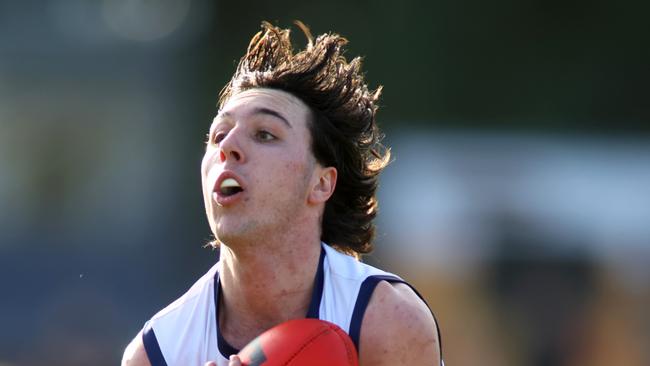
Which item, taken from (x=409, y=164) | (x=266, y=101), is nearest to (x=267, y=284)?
(x=266, y=101)

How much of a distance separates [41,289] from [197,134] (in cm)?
170

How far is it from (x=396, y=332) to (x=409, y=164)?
541 centimetres

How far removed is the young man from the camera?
363 centimetres

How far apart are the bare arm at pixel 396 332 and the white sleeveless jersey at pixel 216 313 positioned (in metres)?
0.03

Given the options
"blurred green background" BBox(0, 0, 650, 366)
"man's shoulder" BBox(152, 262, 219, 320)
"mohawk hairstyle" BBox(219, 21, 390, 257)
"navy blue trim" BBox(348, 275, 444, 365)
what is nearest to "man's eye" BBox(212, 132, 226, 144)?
"mohawk hairstyle" BBox(219, 21, 390, 257)

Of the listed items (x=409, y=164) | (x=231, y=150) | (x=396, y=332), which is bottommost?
(x=396, y=332)

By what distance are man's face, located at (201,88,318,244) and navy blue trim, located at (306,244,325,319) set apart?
182mm

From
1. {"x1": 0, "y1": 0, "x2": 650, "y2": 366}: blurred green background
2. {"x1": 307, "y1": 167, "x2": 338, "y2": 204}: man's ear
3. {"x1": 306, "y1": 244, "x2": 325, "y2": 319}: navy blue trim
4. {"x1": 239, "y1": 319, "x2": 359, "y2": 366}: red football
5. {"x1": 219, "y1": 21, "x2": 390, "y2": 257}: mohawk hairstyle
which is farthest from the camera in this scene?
{"x1": 0, "y1": 0, "x2": 650, "y2": 366}: blurred green background

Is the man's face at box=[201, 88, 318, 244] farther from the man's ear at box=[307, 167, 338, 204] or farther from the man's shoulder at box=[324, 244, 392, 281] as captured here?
the man's shoulder at box=[324, 244, 392, 281]

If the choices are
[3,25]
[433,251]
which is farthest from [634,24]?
[3,25]

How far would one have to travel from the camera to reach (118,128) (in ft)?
31.1

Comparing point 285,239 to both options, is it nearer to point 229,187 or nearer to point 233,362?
point 229,187

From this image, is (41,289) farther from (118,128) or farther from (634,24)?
(634,24)

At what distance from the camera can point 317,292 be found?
3.77 m
